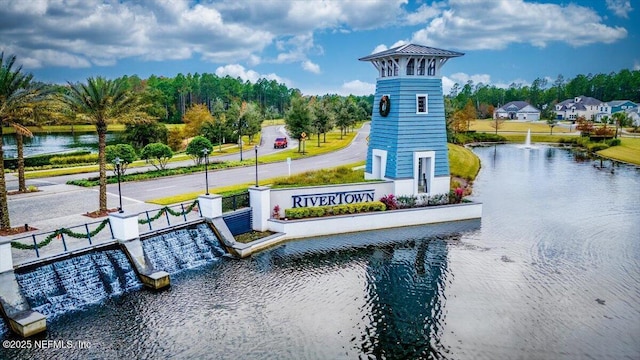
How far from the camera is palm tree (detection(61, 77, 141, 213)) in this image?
24.3m

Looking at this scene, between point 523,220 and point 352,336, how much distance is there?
18774 mm

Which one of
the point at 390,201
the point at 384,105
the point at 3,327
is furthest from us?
the point at 384,105

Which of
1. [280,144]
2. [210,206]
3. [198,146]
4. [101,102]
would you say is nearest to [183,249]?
[210,206]

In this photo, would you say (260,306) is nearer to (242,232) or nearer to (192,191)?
(242,232)

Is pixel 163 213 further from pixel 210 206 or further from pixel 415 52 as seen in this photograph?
pixel 415 52

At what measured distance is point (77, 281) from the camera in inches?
693

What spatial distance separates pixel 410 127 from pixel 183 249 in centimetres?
1614

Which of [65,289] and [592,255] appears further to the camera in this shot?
[592,255]

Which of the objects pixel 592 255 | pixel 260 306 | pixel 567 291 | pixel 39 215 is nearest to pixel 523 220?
pixel 592 255

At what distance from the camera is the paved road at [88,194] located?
2442cm

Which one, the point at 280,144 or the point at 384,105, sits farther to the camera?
the point at 280,144

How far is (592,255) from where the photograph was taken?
74.0 feet

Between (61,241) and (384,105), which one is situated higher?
(384,105)

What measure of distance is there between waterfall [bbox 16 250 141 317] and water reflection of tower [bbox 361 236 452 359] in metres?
10.0
